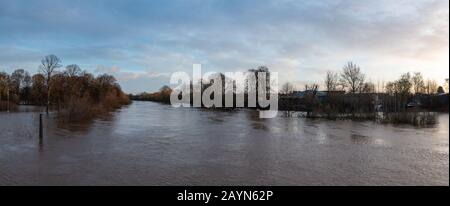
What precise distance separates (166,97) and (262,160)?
72.8m

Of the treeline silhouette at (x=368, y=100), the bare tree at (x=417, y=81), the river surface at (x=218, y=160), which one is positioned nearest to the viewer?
the river surface at (x=218, y=160)

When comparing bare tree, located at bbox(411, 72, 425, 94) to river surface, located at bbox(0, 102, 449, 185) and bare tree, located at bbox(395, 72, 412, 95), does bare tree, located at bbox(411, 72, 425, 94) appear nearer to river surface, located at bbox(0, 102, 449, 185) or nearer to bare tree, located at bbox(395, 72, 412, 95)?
bare tree, located at bbox(395, 72, 412, 95)

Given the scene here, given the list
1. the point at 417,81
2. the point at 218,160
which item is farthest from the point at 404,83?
the point at 218,160

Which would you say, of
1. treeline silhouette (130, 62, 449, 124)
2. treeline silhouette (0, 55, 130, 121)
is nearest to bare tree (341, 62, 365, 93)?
treeline silhouette (130, 62, 449, 124)

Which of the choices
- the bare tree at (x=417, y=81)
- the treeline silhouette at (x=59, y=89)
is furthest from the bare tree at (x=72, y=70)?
the bare tree at (x=417, y=81)

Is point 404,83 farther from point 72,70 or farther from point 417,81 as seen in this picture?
point 72,70

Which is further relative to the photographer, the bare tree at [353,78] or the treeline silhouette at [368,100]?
the bare tree at [353,78]

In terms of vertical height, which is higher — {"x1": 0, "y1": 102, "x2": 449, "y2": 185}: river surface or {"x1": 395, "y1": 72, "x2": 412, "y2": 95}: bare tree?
{"x1": 395, "y1": 72, "x2": 412, "y2": 95}: bare tree

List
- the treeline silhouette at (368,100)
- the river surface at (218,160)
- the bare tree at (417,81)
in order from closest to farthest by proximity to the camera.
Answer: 1. the river surface at (218,160)
2. the treeline silhouette at (368,100)
3. the bare tree at (417,81)

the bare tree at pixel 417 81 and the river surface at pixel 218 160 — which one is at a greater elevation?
the bare tree at pixel 417 81

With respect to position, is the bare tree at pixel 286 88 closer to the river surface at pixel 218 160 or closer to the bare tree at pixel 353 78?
the bare tree at pixel 353 78
